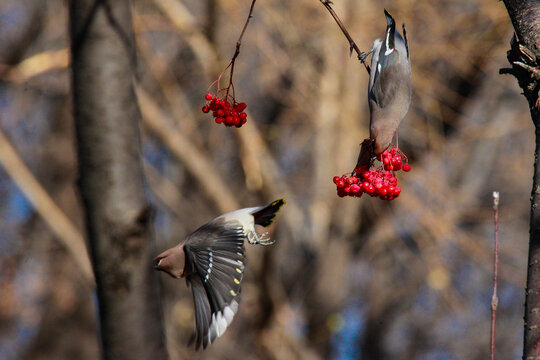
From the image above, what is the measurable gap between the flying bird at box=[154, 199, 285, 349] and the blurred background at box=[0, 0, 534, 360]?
11.9ft

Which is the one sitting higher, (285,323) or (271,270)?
(271,270)

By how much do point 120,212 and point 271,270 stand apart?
5.53 metres

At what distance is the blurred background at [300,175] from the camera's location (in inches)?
290

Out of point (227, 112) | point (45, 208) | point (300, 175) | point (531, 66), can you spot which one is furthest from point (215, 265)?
point (300, 175)

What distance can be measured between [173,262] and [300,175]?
633cm

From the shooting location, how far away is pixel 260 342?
7.66 meters

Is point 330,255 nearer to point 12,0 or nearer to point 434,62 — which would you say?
point 434,62

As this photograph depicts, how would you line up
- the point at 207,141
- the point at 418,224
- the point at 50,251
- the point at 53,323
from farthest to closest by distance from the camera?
the point at 53,323 < the point at 50,251 < the point at 207,141 < the point at 418,224

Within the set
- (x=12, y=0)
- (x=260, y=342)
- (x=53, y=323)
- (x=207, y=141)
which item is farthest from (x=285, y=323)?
(x=12, y=0)

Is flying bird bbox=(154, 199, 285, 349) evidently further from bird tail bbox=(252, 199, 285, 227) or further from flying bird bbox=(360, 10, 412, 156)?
flying bird bbox=(360, 10, 412, 156)

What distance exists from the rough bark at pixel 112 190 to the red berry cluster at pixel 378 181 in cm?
65

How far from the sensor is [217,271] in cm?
262

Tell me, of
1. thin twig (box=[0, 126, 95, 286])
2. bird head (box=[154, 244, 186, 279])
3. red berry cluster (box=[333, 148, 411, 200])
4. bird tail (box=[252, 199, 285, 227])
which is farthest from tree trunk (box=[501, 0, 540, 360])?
thin twig (box=[0, 126, 95, 286])

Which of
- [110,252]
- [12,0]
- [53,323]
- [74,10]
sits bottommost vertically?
[53,323]
